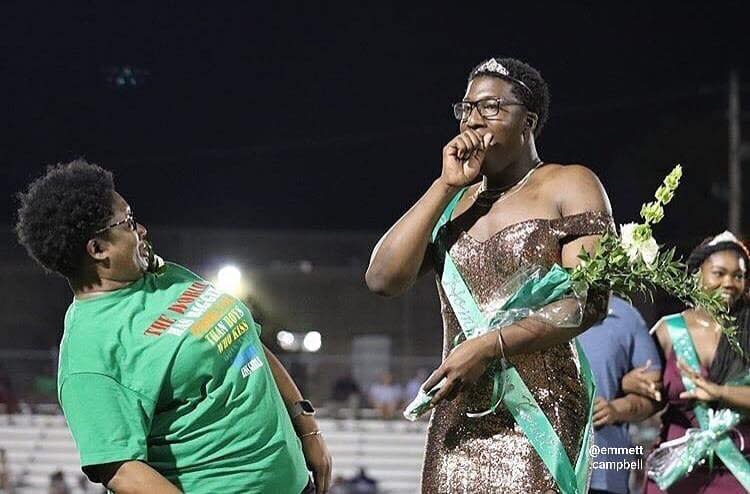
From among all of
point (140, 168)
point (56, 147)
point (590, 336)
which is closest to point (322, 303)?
point (140, 168)

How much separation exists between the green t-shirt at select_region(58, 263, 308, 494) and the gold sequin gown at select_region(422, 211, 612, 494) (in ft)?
1.59

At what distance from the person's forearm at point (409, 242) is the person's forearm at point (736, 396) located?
2.37 metres

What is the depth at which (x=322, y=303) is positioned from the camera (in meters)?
23.5

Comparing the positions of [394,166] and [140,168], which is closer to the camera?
[140,168]

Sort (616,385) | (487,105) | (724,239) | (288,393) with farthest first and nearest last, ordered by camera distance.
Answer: (616,385)
(724,239)
(288,393)
(487,105)

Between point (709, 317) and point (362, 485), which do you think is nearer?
point (709, 317)

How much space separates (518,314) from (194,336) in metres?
0.89

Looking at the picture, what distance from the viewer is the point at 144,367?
3.34 meters

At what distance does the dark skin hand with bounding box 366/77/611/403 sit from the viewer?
3.33m

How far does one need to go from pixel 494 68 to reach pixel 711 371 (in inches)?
98.7

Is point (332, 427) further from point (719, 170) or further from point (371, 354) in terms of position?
point (719, 170)

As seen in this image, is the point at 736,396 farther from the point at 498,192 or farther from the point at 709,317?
the point at 498,192

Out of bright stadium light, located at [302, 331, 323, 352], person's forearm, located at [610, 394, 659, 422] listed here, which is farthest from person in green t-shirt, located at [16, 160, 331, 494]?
bright stadium light, located at [302, 331, 323, 352]

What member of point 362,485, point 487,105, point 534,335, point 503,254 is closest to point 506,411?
point 534,335
